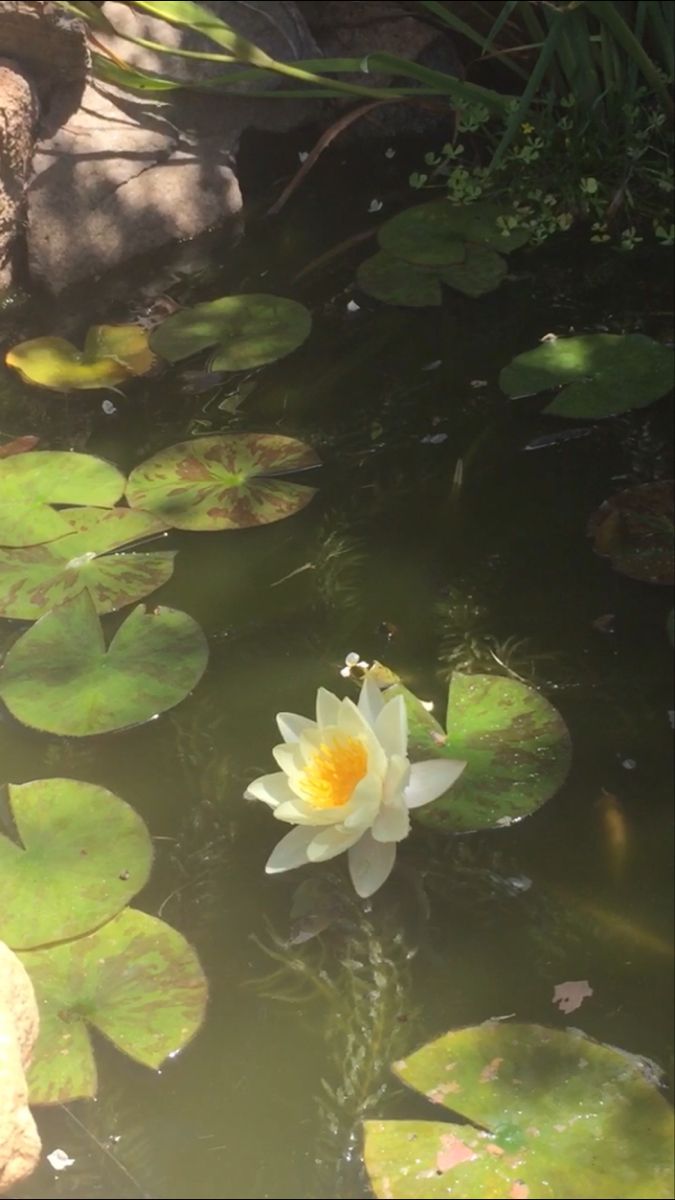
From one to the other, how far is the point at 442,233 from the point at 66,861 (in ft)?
5.94

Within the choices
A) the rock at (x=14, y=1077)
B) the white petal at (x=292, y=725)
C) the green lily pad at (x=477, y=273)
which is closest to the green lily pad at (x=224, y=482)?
the white petal at (x=292, y=725)

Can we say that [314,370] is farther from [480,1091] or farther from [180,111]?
[480,1091]

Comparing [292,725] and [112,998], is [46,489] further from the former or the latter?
[112,998]

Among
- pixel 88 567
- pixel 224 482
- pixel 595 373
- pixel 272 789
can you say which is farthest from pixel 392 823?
pixel 595 373

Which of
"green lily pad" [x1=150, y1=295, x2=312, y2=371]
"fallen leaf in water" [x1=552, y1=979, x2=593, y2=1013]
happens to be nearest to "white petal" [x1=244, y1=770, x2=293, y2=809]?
"fallen leaf in water" [x1=552, y1=979, x2=593, y2=1013]

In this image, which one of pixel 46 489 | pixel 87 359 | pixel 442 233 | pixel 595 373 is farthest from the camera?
pixel 442 233

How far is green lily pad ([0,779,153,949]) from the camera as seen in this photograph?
153cm

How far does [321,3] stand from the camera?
3400 mm

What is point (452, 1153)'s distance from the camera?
1.29 metres

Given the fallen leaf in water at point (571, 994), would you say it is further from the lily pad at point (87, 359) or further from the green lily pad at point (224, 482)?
the lily pad at point (87, 359)

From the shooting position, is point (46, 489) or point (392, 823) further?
point (46, 489)

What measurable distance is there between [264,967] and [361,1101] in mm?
203

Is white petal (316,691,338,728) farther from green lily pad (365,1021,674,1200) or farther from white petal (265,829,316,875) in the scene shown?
green lily pad (365,1021,674,1200)

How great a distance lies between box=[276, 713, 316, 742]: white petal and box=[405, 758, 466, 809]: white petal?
0.15 m
